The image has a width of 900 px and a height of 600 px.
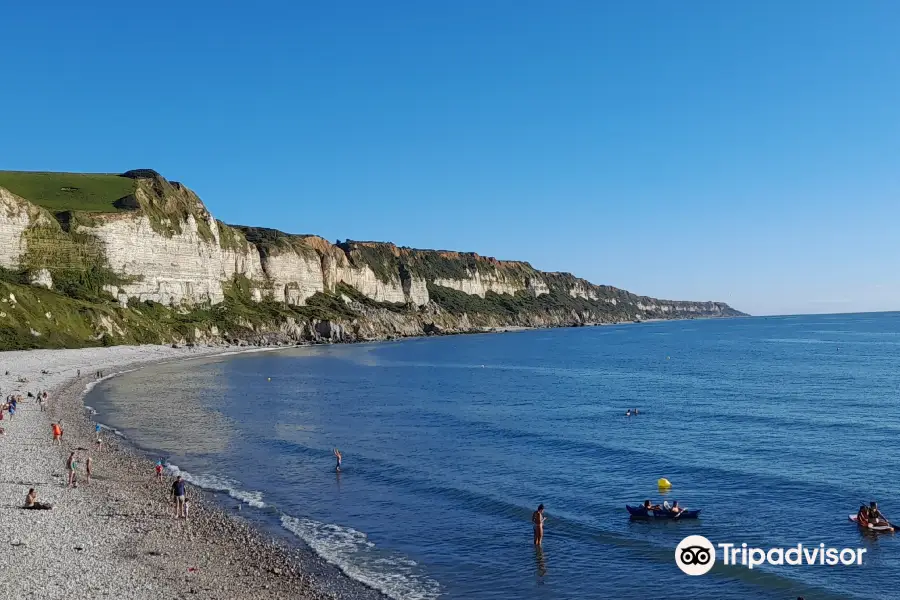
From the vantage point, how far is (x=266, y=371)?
80.6 m

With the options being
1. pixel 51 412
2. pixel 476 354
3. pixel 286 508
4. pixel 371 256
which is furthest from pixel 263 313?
pixel 286 508

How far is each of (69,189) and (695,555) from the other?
134 m

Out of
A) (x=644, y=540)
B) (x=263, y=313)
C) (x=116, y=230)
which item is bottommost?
(x=644, y=540)

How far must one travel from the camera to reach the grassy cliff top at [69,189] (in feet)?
374

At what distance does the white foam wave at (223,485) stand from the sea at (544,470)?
114 millimetres

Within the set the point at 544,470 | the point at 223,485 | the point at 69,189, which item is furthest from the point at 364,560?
the point at 69,189

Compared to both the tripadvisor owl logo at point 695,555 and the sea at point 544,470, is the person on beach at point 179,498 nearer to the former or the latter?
the sea at point 544,470

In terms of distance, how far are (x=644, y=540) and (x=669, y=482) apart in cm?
712

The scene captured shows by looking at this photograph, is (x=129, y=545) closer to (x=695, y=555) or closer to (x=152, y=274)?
(x=695, y=555)

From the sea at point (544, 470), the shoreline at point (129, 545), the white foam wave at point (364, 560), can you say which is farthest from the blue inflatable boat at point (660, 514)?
the shoreline at point (129, 545)

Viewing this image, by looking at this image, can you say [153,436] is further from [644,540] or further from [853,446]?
[853,446]

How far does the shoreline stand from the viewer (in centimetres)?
1634

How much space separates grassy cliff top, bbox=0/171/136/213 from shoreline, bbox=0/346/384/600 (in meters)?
92.9

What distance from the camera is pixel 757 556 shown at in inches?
777
